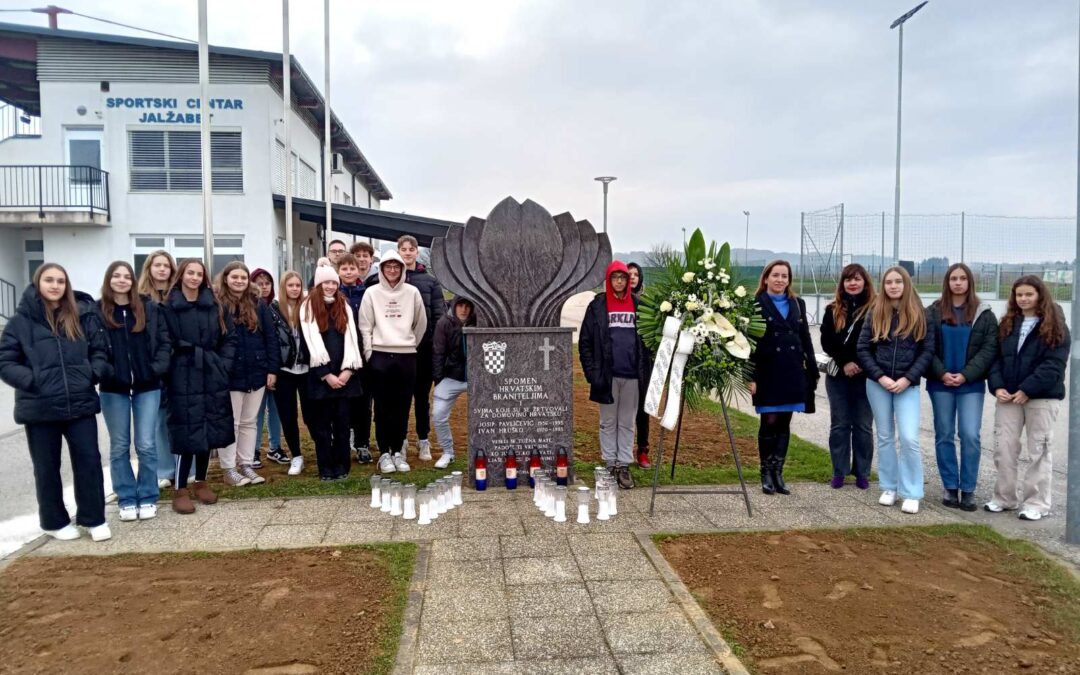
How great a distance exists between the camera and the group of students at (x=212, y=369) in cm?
476

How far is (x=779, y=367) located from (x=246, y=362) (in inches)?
165

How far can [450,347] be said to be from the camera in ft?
21.7

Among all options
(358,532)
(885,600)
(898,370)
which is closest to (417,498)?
(358,532)

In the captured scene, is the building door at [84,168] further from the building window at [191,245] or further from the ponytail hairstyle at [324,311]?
the ponytail hairstyle at [324,311]

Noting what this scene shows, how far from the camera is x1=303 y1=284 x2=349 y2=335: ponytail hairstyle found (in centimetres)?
A: 624

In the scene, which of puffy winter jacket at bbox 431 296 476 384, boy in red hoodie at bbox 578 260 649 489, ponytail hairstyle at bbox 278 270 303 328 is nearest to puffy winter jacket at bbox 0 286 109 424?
ponytail hairstyle at bbox 278 270 303 328

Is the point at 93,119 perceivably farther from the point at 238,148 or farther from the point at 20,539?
the point at 20,539

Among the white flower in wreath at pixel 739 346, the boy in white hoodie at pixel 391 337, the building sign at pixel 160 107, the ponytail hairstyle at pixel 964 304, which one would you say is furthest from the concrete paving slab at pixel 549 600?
the building sign at pixel 160 107

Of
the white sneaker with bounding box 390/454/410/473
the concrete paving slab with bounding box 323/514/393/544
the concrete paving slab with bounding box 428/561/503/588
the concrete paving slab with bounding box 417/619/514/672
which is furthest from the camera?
the white sneaker with bounding box 390/454/410/473

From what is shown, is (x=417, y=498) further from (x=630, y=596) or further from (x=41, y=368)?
(x=41, y=368)

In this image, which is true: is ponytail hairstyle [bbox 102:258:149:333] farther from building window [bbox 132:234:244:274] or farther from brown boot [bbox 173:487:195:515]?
building window [bbox 132:234:244:274]

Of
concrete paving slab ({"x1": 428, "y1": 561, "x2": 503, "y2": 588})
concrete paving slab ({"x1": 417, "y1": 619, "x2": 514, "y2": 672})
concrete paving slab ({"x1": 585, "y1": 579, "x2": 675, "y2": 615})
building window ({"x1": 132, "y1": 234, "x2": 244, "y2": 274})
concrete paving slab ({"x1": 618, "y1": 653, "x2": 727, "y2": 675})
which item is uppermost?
building window ({"x1": 132, "y1": 234, "x2": 244, "y2": 274})

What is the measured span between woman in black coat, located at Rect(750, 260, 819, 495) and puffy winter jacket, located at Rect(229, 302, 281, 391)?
388cm

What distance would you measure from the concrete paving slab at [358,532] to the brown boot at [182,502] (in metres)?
1.15
